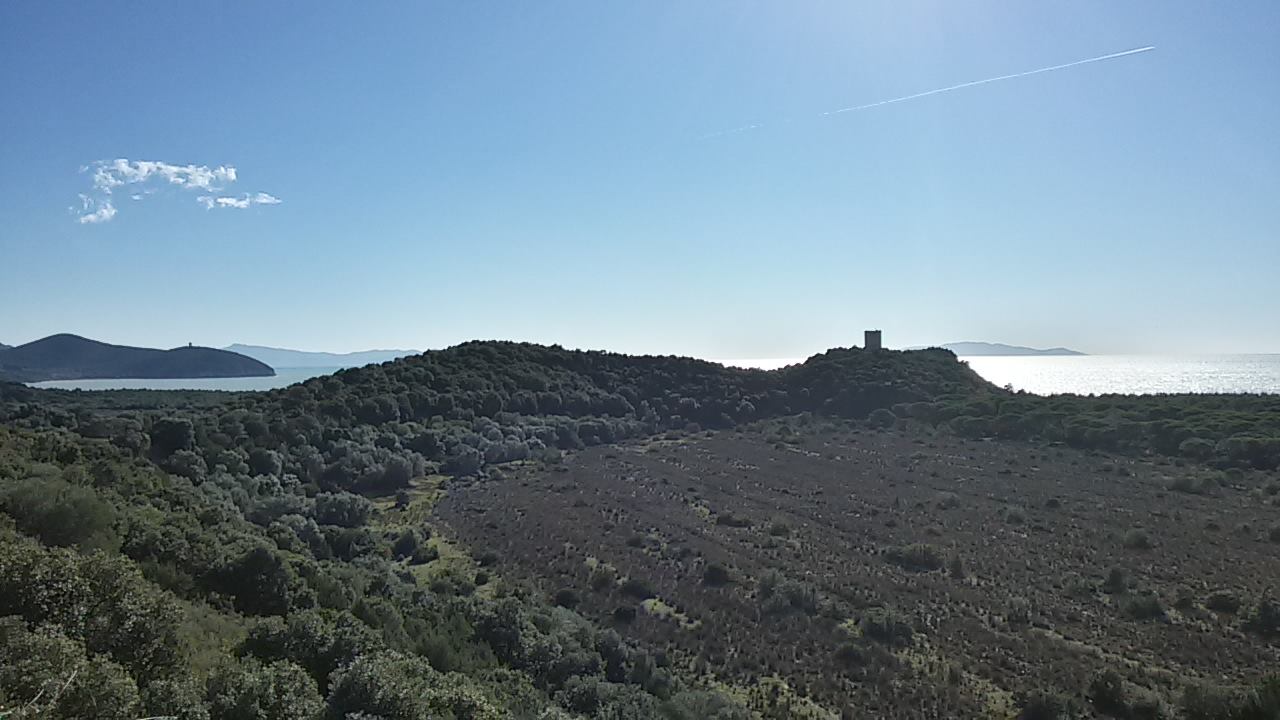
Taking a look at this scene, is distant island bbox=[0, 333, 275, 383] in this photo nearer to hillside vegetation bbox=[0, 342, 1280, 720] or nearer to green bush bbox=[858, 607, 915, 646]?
hillside vegetation bbox=[0, 342, 1280, 720]

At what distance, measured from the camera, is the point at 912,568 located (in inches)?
768

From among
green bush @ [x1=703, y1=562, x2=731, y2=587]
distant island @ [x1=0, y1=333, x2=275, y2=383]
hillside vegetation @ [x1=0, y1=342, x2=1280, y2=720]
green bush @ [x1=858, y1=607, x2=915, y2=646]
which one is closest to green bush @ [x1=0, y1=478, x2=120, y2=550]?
hillside vegetation @ [x1=0, y1=342, x2=1280, y2=720]

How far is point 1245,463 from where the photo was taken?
3288cm

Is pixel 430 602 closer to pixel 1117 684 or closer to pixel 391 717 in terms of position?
pixel 391 717

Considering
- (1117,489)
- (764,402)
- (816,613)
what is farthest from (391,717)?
(764,402)

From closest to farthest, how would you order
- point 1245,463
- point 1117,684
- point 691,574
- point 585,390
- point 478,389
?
1. point 1117,684
2. point 691,574
3. point 1245,463
4. point 478,389
5. point 585,390

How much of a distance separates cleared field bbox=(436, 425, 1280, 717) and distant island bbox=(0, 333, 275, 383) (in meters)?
103

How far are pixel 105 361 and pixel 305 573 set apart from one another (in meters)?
126

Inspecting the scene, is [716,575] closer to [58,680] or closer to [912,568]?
[912,568]

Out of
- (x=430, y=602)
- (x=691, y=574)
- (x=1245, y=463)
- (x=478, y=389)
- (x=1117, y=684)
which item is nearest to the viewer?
(x=1117, y=684)

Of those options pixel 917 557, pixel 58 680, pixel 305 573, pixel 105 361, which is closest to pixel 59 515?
pixel 305 573

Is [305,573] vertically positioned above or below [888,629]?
above

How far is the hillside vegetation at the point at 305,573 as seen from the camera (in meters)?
6.94

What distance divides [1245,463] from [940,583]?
26.1 m
